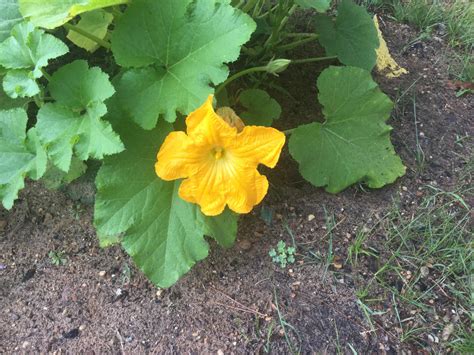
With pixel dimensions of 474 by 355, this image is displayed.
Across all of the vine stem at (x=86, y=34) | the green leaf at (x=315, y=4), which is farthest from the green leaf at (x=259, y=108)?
the vine stem at (x=86, y=34)

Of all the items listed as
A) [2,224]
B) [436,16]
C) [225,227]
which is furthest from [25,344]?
[436,16]

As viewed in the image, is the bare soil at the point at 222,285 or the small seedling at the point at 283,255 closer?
the bare soil at the point at 222,285

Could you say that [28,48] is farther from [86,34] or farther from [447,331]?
[447,331]

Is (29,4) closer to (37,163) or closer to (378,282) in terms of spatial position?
(37,163)

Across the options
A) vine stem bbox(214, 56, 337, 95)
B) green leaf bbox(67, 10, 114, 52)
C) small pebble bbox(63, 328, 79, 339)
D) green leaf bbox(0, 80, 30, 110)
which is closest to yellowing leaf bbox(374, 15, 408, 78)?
vine stem bbox(214, 56, 337, 95)

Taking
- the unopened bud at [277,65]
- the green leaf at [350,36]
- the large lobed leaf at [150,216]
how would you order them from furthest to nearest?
the green leaf at [350,36] → the unopened bud at [277,65] → the large lobed leaf at [150,216]

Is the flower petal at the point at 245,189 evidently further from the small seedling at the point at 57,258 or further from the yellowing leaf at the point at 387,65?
the yellowing leaf at the point at 387,65

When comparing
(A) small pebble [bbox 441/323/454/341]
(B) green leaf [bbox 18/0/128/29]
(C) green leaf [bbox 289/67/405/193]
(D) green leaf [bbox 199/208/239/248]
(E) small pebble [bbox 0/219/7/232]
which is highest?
(B) green leaf [bbox 18/0/128/29]

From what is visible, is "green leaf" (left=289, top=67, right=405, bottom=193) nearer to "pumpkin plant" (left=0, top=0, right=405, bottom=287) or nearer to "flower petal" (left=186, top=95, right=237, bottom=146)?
"pumpkin plant" (left=0, top=0, right=405, bottom=287)
